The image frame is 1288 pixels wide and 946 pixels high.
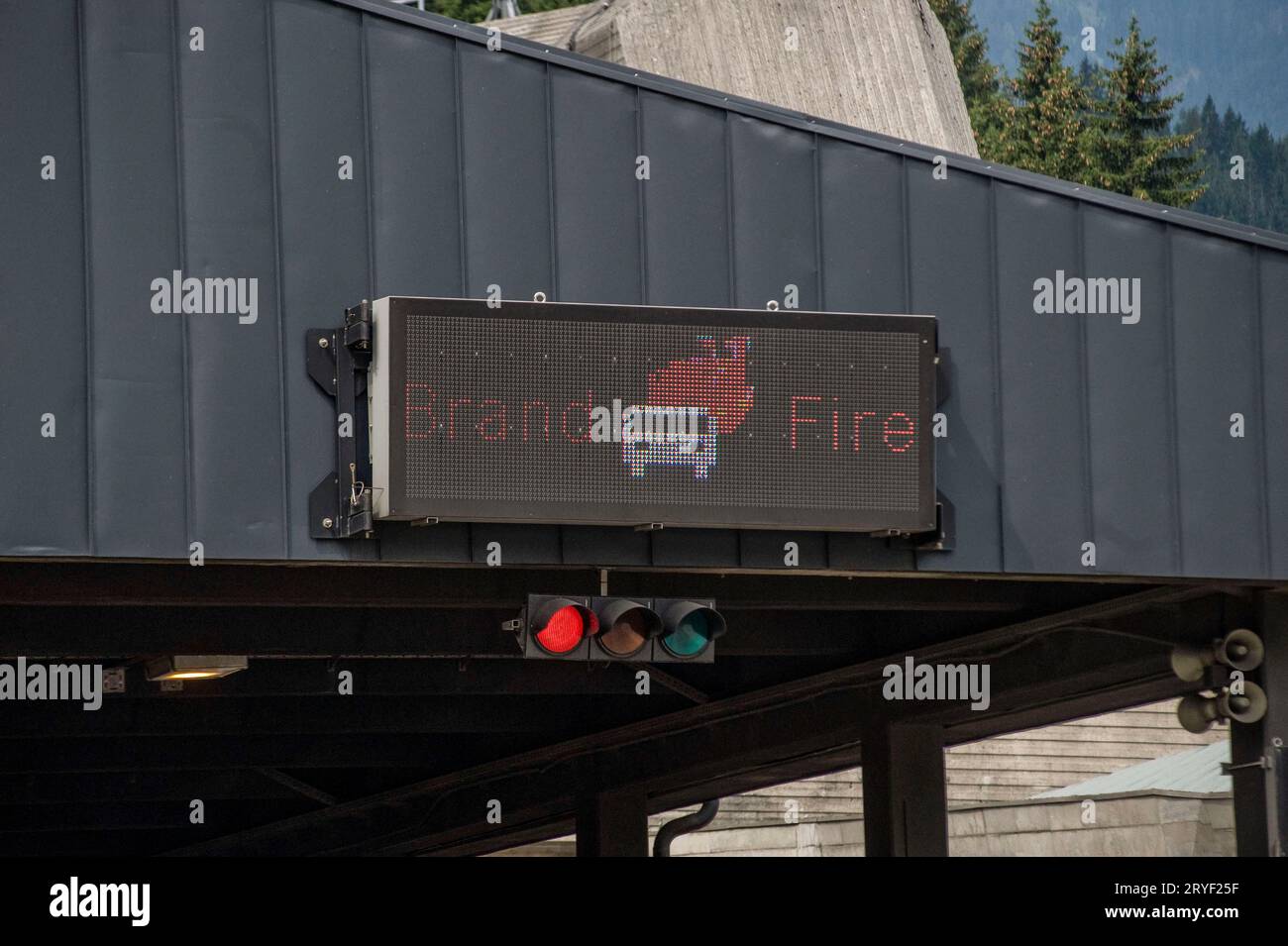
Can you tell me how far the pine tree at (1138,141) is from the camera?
56.5m

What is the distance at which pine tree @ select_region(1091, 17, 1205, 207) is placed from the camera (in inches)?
2223

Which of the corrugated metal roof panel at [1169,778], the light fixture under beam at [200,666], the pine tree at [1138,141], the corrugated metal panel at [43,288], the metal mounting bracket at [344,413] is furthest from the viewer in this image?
the pine tree at [1138,141]

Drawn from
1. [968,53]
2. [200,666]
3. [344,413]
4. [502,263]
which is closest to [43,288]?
[344,413]

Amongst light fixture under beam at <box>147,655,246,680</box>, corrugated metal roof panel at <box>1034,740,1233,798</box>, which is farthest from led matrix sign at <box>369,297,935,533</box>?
corrugated metal roof panel at <box>1034,740,1233,798</box>

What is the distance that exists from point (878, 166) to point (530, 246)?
85.8 inches

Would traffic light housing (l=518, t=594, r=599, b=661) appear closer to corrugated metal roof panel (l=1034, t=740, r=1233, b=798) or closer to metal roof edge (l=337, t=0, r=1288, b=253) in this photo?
metal roof edge (l=337, t=0, r=1288, b=253)

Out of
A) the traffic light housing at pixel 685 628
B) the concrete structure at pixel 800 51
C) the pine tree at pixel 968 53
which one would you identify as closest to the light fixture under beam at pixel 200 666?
the traffic light housing at pixel 685 628

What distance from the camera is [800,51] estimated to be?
1179 inches

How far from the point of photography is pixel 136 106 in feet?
34.0

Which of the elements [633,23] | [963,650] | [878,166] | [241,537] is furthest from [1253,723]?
[633,23]

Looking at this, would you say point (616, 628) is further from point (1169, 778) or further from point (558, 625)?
point (1169, 778)

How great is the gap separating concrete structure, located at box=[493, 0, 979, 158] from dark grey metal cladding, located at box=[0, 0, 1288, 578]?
16.0 metres

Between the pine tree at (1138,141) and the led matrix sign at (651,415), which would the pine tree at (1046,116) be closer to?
the pine tree at (1138,141)

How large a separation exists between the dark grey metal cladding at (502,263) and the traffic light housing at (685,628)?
0.90 ft
